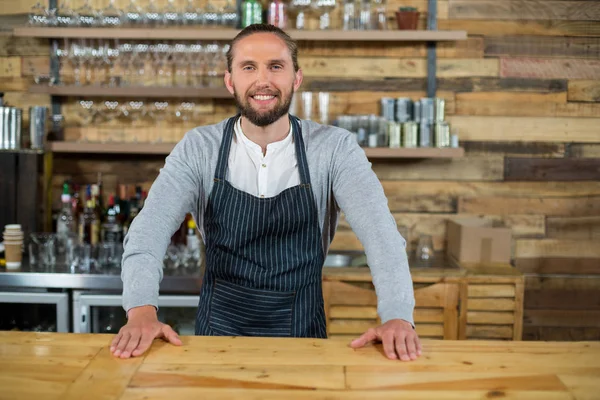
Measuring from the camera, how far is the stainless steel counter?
10.9ft

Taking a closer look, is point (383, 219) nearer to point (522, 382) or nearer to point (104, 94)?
point (522, 382)

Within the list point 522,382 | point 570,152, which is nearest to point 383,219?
point 522,382

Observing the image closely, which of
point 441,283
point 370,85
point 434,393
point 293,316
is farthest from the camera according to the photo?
point 370,85

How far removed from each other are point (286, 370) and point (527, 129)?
9.53ft

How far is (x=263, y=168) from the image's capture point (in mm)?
2232

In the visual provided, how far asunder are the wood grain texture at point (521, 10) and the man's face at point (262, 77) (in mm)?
2131

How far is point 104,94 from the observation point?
3.80 metres

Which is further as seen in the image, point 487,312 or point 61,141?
point 61,141

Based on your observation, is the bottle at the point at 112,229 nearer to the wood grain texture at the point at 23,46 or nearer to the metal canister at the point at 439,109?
the wood grain texture at the point at 23,46

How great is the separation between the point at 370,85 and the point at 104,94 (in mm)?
1411

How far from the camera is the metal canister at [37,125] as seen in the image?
148 inches

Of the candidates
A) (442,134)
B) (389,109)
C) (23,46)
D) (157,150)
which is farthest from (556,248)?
(23,46)

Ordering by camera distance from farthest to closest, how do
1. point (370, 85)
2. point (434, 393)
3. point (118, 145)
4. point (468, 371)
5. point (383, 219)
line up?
1. point (370, 85)
2. point (118, 145)
3. point (383, 219)
4. point (468, 371)
5. point (434, 393)

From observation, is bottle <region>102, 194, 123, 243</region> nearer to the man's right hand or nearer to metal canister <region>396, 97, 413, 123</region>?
metal canister <region>396, 97, 413, 123</region>
